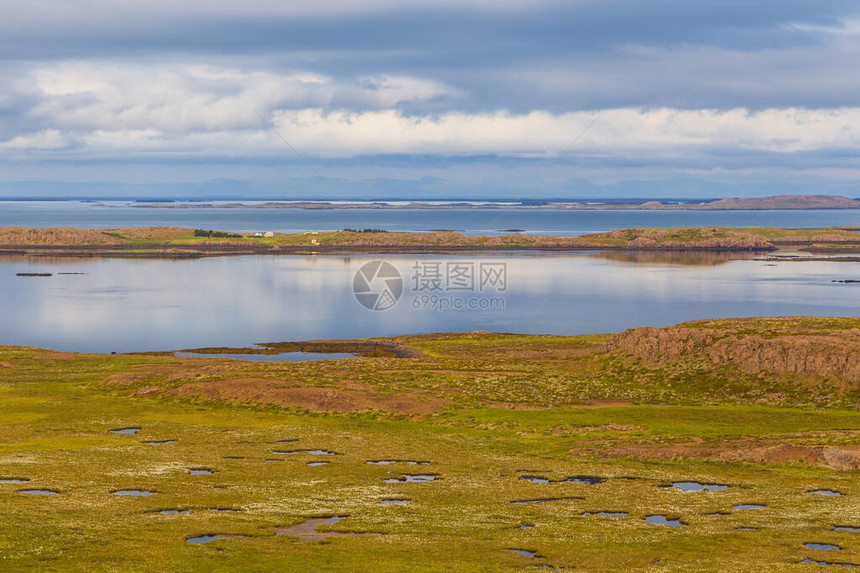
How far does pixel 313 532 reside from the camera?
130 feet

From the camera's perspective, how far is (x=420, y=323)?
161375 mm

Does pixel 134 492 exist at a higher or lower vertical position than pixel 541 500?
higher

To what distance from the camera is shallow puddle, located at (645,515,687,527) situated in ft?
138

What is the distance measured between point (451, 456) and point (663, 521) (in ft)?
65.3

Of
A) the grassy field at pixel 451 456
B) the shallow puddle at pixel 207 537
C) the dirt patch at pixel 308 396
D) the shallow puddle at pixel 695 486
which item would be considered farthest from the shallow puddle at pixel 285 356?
the shallow puddle at pixel 207 537

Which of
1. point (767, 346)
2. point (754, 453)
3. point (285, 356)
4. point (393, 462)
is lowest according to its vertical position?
point (285, 356)

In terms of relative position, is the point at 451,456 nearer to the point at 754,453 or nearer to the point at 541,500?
the point at 541,500

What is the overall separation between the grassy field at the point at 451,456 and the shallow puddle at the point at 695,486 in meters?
0.94

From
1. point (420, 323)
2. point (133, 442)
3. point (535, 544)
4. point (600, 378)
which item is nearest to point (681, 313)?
point (420, 323)

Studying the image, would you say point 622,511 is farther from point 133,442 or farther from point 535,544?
point 133,442

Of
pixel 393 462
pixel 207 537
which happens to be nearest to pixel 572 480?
pixel 393 462

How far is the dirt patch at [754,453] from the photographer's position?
55.0 meters

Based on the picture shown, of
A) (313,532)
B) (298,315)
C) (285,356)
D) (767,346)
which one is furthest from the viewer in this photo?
(298,315)

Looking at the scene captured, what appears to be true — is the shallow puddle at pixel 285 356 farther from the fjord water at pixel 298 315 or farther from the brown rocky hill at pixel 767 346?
the brown rocky hill at pixel 767 346
